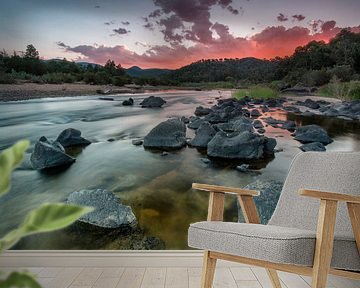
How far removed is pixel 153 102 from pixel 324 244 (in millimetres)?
2212

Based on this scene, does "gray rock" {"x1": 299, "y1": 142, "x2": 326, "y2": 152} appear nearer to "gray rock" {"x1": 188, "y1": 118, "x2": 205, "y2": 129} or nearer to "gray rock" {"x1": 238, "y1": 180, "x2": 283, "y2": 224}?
"gray rock" {"x1": 238, "y1": 180, "x2": 283, "y2": 224}

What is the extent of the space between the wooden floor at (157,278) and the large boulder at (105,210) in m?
0.35

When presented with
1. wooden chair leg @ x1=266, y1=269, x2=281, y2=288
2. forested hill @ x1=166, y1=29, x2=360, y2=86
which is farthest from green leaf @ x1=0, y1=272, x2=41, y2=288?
Result: forested hill @ x1=166, y1=29, x2=360, y2=86

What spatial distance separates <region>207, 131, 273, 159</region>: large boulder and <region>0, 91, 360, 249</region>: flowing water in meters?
0.08

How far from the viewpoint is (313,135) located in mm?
3395

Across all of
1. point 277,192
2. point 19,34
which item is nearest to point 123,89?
point 19,34

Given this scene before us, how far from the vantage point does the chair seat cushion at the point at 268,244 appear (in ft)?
5.81

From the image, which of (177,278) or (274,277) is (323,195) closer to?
(274,277)

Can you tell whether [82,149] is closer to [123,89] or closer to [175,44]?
[123,89]

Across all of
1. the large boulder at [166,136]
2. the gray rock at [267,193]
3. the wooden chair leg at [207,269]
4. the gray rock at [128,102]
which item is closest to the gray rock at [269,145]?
the gray rock at [267,193]

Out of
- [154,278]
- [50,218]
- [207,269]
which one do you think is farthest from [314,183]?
[50,218]

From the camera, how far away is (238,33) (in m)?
3.64

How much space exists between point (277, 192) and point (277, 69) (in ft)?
3.68

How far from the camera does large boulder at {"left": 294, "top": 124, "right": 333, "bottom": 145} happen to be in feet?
11.1
